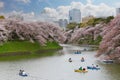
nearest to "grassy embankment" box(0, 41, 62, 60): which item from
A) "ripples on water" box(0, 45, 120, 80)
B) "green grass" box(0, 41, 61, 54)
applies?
"green grass" box(0, 41, 61, 54)

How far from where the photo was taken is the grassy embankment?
68438 millimetres

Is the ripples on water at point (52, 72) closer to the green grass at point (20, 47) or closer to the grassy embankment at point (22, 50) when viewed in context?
the grassy embankment at point (22, 50)

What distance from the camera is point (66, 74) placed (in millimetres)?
43469

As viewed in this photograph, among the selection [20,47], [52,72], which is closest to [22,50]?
[20,47]

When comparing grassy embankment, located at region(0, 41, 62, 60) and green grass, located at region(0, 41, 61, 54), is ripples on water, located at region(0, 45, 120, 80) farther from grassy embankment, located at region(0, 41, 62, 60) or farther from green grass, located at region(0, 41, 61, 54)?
green grass, located at region(0, 41, 61, 54)

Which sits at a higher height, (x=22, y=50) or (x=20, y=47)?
(x=20, y=47)

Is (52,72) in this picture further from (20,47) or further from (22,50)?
(20,47)

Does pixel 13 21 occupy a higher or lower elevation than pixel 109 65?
higher

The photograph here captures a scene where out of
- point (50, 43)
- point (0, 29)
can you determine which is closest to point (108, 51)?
point (0, 29)

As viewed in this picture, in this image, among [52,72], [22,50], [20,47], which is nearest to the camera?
[52,72]

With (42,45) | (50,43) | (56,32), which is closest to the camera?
(42,45)

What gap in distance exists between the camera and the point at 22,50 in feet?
242

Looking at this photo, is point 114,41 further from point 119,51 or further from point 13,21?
point 13,21

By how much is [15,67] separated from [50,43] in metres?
38.0
